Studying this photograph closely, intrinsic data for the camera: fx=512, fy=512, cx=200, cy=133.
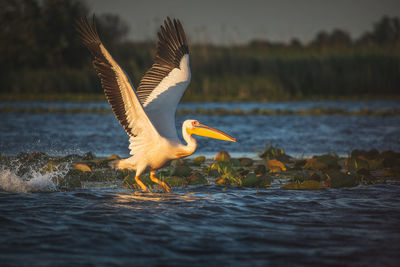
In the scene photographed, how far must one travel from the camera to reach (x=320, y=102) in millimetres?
23375

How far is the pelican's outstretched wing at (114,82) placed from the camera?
6418mm

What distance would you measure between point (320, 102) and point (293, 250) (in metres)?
19.6

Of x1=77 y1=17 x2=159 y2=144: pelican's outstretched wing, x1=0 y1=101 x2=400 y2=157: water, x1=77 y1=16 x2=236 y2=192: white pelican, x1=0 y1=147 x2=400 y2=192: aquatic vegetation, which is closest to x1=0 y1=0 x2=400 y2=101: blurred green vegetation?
x1=0 y1=101 x2=400 y2=157: water

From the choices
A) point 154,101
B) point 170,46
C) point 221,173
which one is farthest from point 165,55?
point 221,173

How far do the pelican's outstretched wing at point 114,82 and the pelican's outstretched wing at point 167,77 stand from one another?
0.75 m

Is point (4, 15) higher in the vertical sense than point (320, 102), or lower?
higher

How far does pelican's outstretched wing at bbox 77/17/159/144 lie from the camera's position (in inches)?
253

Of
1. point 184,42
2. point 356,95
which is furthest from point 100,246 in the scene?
point 356,95

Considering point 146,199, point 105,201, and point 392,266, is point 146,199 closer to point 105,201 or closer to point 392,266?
point 105,201

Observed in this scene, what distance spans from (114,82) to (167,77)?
154 cm

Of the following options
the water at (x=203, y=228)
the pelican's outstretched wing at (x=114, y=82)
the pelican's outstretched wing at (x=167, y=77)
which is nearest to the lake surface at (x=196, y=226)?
the water at (x=203, y=228)

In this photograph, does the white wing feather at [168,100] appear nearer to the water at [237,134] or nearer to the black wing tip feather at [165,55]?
the black wing tip feather at [165,55]

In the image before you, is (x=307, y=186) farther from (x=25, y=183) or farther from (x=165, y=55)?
(x=25, y=183)

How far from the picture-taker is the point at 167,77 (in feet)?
26.2
